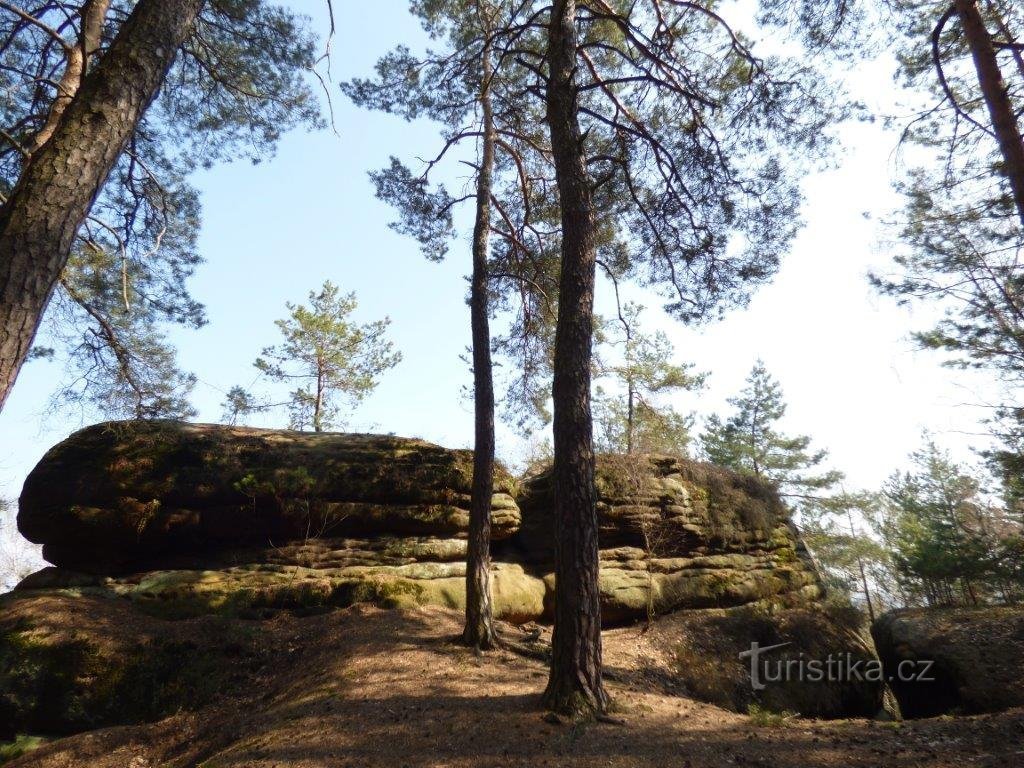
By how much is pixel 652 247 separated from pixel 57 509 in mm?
10755

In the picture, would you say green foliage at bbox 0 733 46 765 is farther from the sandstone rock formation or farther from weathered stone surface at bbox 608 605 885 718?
weathered stone surface at bbox 608 605 885 718

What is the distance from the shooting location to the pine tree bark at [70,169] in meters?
2.43

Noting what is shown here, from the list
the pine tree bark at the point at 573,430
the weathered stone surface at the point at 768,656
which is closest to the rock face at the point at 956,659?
the weathered stone surface at the point at 768,656

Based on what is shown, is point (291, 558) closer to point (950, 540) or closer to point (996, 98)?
point (996, 98)

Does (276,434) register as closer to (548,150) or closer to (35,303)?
(548,150)

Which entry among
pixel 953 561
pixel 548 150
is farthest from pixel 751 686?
pixel 548 150

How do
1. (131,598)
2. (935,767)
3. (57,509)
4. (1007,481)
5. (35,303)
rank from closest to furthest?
(35,303)
(935,767)
(131,598)
(57,509)
(1007,481)

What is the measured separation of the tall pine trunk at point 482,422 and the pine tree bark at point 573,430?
7.58 ft

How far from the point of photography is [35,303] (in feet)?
8.20

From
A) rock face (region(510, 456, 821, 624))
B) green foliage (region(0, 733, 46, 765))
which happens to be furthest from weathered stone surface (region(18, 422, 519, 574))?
green foliage (region(0, 733, 46, 765))

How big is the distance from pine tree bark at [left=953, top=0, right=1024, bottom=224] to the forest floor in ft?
17.5

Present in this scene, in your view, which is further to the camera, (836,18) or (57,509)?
(57,509)

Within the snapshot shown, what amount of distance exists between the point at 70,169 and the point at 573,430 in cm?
415

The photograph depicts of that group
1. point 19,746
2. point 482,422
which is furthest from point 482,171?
point 19,746
